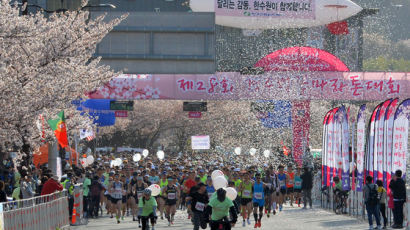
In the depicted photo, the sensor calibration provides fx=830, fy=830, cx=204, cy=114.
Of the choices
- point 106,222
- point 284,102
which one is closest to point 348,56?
point 284,102

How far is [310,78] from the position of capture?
4091 cm

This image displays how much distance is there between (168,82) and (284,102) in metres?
6.40

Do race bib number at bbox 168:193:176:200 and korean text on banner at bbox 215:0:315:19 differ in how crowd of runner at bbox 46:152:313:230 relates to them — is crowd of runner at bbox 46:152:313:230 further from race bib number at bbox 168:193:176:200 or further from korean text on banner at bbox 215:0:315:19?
korean text on banner at bbox 215:0:315:19

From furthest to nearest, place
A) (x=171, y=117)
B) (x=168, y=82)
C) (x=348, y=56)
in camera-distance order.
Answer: (x=348, y=56)
(x=171, y=117)
(x=168, y=82)

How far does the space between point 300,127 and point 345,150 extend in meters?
15.2

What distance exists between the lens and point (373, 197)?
2059 centimetres

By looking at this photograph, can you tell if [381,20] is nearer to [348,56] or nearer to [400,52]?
[400,52]

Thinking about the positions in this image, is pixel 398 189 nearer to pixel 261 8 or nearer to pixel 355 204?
pixel 355 204

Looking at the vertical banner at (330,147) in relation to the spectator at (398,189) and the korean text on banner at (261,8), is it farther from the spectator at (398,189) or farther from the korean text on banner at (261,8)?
the korean text on banner at (261,8)

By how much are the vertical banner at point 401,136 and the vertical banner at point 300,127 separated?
19825 millimetres

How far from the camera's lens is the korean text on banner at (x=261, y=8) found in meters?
48.9

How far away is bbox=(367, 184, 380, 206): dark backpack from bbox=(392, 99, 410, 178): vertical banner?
81 cm

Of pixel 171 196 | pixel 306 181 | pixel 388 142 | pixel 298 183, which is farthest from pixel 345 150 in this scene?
pixel 171 196

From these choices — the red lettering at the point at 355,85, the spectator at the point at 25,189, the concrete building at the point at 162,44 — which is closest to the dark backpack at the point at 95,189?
the concrete building at the point at 162,44
